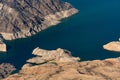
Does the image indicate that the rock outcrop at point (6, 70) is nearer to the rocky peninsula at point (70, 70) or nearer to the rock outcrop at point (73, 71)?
the rocky peninsula at point (70, 70)

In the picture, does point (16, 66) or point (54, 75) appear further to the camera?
point (16, 66)

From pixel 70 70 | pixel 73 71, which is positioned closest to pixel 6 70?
pixel 70 70

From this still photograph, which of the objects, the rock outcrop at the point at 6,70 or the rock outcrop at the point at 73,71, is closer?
the rock outcrop at the point at 73,71

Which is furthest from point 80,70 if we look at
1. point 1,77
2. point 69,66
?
point 1,77

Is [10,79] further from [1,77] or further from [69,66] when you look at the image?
[69,66]

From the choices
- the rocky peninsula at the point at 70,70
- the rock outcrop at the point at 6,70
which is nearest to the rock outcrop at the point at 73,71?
the rocky peninsula at the point at 70,70

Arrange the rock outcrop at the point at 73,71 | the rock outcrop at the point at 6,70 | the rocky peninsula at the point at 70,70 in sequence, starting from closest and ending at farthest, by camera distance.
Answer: the rock outcrop at the point at 73,71 < the rocky peninsula at the point at 70,70 < the rock outcrop at the point at 6,70

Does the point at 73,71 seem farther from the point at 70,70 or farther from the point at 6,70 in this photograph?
the point at 6,70

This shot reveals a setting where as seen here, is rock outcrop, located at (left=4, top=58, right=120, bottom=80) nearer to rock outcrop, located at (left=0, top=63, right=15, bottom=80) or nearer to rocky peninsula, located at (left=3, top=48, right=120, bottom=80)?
rocky peninsula, located at (left=3, top=48, right=120, bottom=80)
